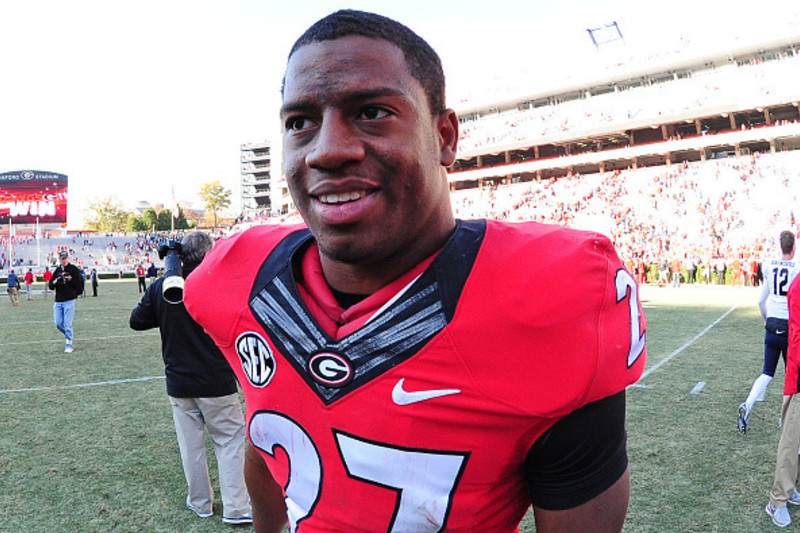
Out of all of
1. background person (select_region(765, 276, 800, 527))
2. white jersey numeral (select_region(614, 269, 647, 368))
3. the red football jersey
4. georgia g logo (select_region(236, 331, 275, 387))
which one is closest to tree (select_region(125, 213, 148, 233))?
background person (select_region(765, 276, 800, 527))

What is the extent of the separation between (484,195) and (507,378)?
1708 inches

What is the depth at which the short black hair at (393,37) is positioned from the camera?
45.0 inches

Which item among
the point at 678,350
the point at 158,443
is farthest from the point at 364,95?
the point at 678,350

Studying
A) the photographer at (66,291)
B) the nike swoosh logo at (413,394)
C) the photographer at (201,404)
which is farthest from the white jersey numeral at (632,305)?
the photographer at (66,291)

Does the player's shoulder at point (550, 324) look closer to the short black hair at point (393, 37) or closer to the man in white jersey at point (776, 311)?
the short black hair at point (393, 37)

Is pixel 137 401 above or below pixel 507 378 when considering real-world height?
below

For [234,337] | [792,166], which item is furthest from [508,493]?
[792,166]

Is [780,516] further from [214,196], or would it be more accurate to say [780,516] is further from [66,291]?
[214,196]

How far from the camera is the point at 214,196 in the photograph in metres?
81.4

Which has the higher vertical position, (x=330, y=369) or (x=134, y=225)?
(x=134, y=225)

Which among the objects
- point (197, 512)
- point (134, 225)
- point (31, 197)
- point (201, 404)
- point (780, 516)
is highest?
point (31, 197)

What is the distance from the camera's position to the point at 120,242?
162 ft

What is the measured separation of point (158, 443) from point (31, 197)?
54.0m

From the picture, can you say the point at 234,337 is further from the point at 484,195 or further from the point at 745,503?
the point at 484,195
